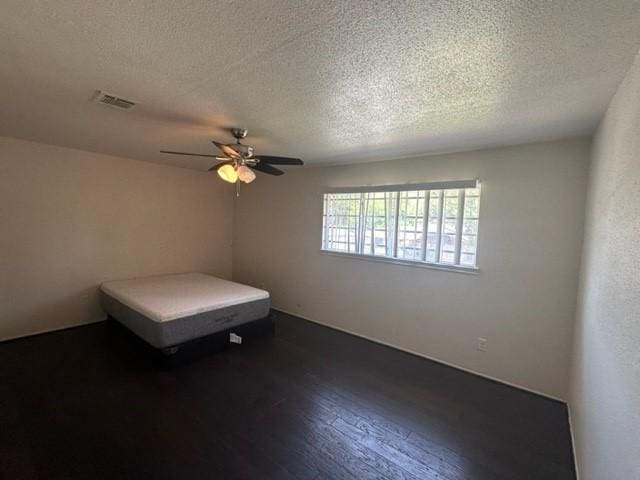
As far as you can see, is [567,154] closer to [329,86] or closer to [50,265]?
[329,86]

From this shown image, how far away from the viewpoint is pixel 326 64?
4.81 ft

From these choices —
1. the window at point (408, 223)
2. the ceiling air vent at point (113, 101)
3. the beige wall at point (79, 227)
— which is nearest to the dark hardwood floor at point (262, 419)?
the beige wall at point (79, 227)

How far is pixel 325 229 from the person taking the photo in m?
4.27

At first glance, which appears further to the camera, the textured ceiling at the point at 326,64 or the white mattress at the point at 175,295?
the white mattress at the point at 175,295

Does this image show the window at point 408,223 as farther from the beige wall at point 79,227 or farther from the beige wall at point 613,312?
the beige wall at point 79,227

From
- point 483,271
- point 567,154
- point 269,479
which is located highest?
point 567,154

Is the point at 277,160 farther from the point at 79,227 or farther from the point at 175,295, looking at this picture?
the point at 79,227

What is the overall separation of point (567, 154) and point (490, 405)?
228cm

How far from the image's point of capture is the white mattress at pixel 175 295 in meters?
2.95

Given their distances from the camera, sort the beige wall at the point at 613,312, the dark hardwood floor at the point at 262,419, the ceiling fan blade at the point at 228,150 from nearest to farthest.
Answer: the beige wall at the point at 613,312, the dark hardwood floor at the point at 262,419, the ceiling fan blade at the point at 228,150

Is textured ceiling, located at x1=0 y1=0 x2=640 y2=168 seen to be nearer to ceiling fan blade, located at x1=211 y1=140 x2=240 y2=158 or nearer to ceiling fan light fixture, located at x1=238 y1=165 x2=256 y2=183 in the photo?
ceiling fan blade, located at x1=211 y1=140 x2=240 y2=158

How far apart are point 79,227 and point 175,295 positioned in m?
1.72

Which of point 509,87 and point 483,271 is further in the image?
point 483,271

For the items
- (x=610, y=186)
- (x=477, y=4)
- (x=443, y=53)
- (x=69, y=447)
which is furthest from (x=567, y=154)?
(x=69, y=447)
